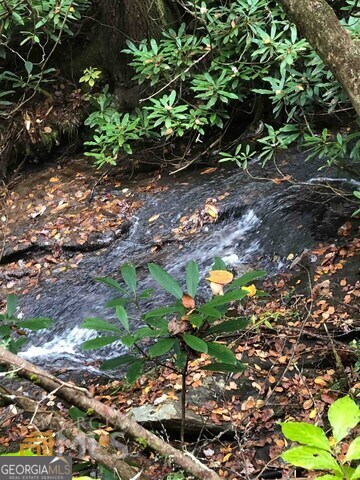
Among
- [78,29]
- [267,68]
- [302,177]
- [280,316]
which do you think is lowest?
[280,316]

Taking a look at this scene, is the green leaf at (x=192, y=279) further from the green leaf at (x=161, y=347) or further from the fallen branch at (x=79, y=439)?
the fallen branch at (x=79, y=439)

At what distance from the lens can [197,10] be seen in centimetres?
651

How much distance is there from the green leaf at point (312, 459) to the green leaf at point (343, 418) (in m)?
0.07

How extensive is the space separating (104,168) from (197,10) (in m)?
2.77

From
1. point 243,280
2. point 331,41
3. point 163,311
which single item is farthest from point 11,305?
point 331,41

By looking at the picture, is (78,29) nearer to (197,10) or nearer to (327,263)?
(197,10)

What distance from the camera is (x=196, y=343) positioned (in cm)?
173

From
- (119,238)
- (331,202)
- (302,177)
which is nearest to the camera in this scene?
(331,202)

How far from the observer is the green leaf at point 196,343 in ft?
5.58

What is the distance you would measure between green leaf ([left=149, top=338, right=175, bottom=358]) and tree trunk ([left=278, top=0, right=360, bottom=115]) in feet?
5.37

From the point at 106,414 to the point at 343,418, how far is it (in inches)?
26.6

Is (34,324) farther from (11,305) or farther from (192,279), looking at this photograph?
(192,279)

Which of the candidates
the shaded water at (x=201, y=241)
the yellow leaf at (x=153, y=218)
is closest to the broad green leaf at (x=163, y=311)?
the shaded water at (x=201, y=241)

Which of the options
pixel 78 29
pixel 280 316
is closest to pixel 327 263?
pixel 280 316
